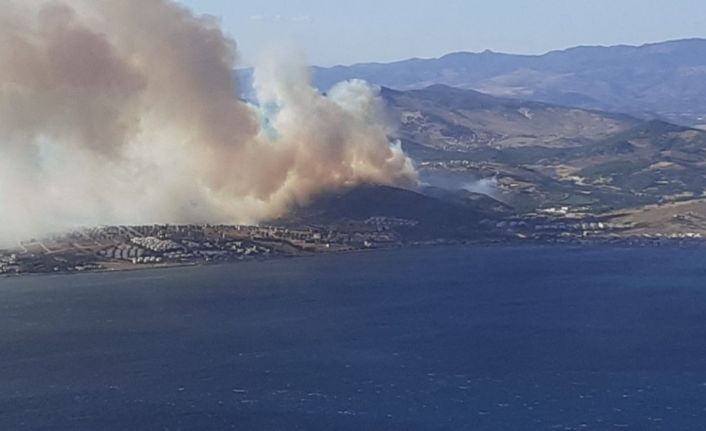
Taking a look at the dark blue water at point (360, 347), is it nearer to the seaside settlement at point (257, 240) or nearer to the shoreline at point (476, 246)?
the shoreline at point (476, 246)

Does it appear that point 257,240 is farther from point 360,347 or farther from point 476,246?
point 360,347

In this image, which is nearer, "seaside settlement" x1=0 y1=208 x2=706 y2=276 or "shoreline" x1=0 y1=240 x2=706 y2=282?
"seaside settlement" x1=0 y1=208 x2=706 y2=276

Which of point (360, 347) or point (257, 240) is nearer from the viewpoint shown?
point (360, 347)

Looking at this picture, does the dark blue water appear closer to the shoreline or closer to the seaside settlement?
the shoreline

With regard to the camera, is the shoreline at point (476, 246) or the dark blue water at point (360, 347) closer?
the dark blue water at point (360, 347)

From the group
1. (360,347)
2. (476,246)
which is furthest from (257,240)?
(360,347)

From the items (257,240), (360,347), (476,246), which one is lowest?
(360,347)

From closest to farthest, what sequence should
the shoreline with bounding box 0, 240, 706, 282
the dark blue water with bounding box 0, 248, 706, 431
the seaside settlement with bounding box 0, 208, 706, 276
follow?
the dark blue water with bounding box 0, 248, 706, 431, the seaside settlement with bounding box 0, 208, 706, 276, the shoreline with bounding box 0, 240, 706, 282

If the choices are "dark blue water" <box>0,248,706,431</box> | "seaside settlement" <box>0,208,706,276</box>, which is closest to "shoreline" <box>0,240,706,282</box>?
"seaside settlement" <box>0,208,706,276</box>

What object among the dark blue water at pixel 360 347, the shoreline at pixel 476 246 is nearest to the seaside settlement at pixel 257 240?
the shoreline at pixel 476 246
